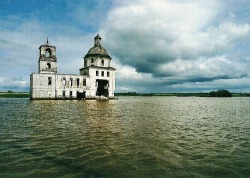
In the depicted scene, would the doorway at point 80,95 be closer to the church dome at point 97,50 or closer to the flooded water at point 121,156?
the church dome at point 97,50

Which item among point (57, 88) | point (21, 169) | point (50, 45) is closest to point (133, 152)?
point (21, 169)

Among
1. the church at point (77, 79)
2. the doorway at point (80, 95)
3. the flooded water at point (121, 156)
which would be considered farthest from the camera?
the doorway at point (80, 95)

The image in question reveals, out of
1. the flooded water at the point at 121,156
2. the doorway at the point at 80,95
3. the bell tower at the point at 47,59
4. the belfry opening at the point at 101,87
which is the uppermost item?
the bell tower at the point at 47,59

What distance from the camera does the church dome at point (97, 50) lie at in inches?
3041

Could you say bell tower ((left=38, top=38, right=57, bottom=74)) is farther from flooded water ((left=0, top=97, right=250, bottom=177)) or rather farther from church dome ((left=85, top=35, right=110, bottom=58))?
flooded water ((left=0, top=97, right=250, bottom=177))

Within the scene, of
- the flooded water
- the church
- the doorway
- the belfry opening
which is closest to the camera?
the flooded water

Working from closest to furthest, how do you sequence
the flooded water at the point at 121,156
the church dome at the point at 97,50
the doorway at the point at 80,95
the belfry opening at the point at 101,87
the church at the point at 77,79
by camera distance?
the flooded water at the point at 121,156 < the church at the point at 77,79 < the doorway at the point at 80,95 < the church dome at the point at 97,50 < the belfry opening at the point at 101,87

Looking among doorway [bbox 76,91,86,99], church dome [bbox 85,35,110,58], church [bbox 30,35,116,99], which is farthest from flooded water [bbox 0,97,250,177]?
church dome [bbox 85,35,110,58]

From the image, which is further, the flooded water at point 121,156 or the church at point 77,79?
the church at point 77,79

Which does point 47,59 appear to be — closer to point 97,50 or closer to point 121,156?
point 97,50

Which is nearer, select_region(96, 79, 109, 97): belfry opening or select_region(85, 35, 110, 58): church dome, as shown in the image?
select_region(85, 35, 110, 58): church dome

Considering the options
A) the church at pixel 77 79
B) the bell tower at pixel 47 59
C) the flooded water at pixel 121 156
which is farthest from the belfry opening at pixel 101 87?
the flooded water at pixel 121 156

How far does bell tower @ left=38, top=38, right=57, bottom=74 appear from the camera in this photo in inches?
2744

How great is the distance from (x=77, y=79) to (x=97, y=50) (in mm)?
12233
